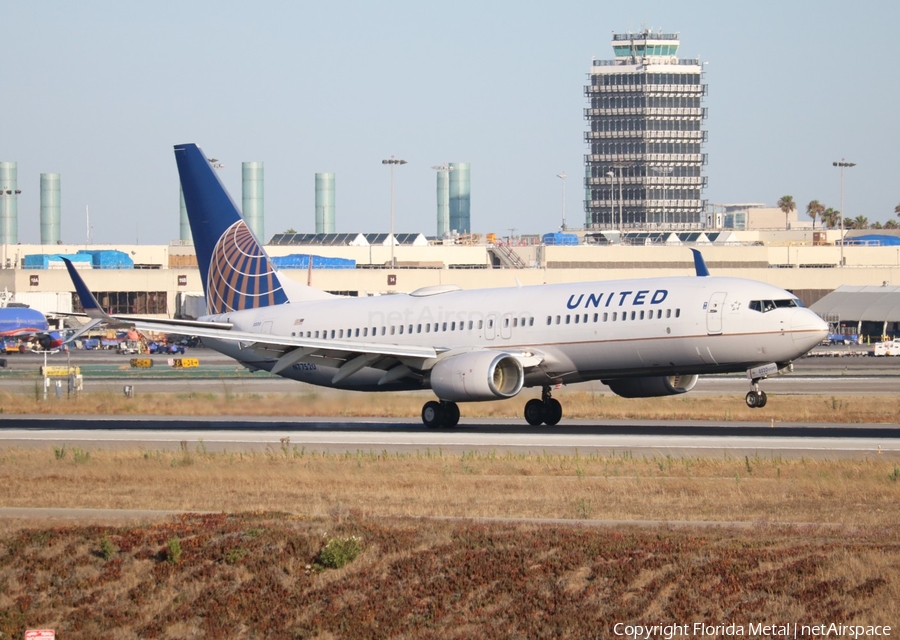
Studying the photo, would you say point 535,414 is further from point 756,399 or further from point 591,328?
point 756,399

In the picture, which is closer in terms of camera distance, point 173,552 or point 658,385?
point 173,552

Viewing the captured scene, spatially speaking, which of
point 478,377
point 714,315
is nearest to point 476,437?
point 478,377

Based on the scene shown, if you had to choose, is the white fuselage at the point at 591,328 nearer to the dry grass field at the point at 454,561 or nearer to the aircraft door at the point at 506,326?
the aircraft door at the point at 506,326

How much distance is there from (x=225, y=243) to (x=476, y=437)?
50.9 feet

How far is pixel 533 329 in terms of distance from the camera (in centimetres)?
4053

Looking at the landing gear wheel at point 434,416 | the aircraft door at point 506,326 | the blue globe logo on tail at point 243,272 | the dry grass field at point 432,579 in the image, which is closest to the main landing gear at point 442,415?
the landing gear wheel at point 434,416

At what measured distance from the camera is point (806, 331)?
36.4 m

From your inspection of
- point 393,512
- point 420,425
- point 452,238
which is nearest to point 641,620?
point 393,512

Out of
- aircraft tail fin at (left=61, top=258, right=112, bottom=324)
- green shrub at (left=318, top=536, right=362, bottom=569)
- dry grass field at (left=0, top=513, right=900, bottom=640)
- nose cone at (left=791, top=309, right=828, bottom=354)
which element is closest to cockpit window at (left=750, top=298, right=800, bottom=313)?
nose cone at (left=791, top=309, right=828, bottom=354)

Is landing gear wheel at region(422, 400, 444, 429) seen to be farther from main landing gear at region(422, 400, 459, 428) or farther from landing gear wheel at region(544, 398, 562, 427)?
landing gear wheel at region(544, 398, 562, 427)

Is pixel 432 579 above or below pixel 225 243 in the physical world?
below

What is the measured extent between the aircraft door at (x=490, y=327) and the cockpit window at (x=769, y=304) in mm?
8386

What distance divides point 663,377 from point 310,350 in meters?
11.3

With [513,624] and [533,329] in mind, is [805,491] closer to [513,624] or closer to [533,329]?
[513,624]
